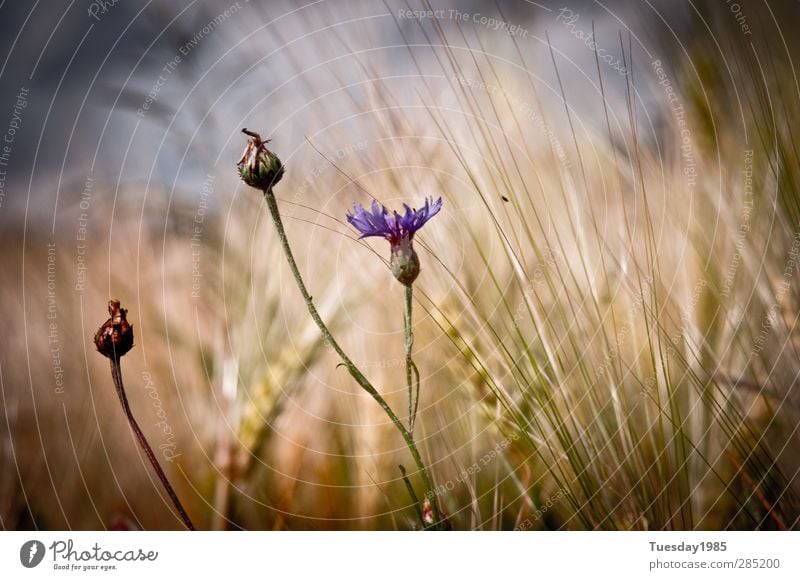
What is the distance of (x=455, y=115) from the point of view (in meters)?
0.77

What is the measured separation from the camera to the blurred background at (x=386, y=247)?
0.72 meters

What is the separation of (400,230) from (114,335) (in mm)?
295

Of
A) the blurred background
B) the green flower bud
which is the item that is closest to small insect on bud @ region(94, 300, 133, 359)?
the blurred background

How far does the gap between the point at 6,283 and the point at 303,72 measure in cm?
44

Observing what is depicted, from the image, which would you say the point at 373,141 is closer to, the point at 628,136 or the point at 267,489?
the point at 628,136
